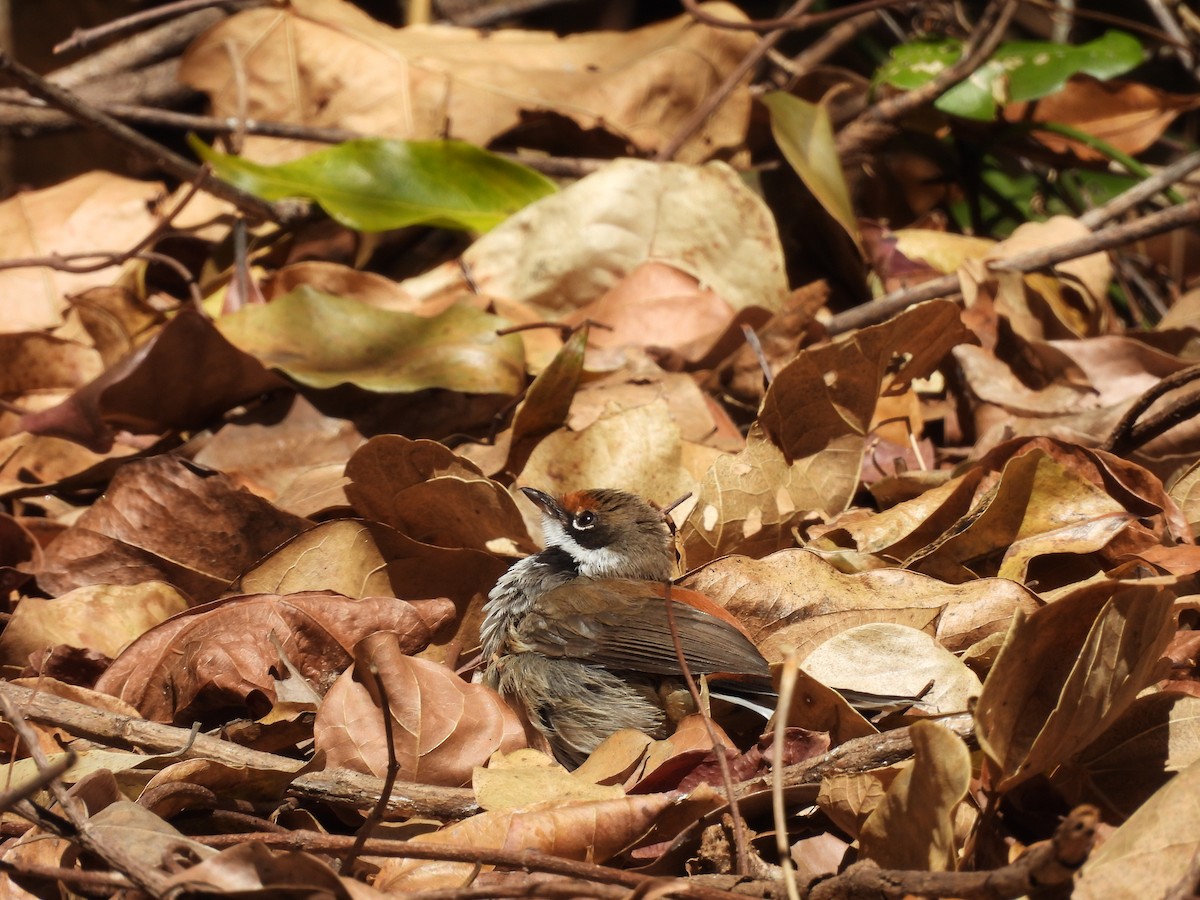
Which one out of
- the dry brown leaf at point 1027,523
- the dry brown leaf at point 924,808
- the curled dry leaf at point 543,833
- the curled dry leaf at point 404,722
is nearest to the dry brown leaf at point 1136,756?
the dry brown leaf at point 924,808

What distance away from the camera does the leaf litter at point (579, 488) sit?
2465 mm

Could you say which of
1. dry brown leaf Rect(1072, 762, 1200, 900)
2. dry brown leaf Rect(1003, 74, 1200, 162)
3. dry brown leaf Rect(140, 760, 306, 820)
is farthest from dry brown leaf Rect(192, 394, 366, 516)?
dry brown leaf Rect(1003, 74, 1200, 162)

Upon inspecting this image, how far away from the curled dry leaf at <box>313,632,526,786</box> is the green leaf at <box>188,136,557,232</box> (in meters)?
2.26

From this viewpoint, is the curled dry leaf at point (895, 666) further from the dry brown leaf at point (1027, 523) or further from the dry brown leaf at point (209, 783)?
the dry brown leaf at point (209, 783)

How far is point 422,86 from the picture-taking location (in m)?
5.28

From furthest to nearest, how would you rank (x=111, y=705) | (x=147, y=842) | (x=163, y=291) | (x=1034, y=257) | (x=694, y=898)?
(x=163, y=291)
(x=1034, y=257)
(x=111, y=705)
(x=147, y=842)
(x=694, y=898)

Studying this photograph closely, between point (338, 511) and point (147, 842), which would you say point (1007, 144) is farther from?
point (147, 842)

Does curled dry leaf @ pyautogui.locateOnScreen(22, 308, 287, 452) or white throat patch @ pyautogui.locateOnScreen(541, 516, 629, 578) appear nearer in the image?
white throat patch @ pyautogui.locateOnScreen(541, 516, 629, 578)

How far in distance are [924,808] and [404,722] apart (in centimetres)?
121

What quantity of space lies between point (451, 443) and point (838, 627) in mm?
1585

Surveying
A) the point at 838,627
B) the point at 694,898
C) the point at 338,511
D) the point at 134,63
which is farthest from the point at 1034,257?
the point at 134,63

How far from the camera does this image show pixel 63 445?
4105 mm

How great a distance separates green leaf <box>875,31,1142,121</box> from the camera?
209 inches

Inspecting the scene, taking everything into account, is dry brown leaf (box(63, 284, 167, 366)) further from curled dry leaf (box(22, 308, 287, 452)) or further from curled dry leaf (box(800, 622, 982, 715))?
curled dry leaf (box(800, 622, 982, 715))
